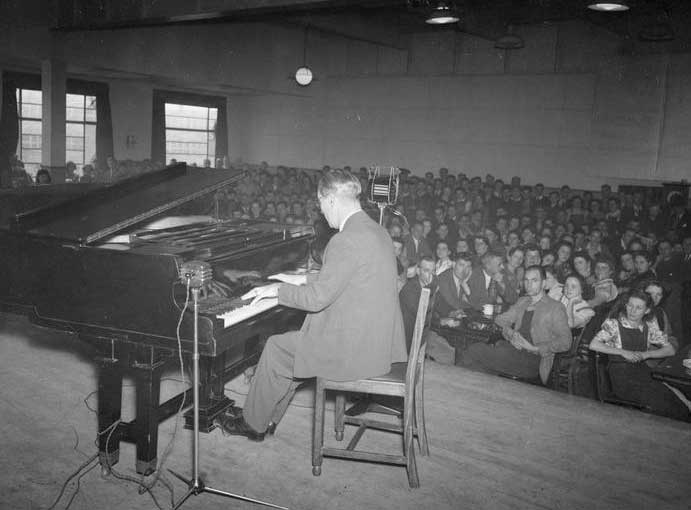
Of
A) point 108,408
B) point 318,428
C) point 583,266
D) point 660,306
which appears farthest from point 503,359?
point 108,408

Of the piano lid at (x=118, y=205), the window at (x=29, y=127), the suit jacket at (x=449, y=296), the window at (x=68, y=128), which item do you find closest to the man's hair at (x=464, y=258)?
the suit jacket at (x=449, y=296)

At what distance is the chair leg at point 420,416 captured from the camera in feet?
10.7

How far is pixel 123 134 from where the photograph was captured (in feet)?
48.3

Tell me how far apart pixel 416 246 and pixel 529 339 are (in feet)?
10.0

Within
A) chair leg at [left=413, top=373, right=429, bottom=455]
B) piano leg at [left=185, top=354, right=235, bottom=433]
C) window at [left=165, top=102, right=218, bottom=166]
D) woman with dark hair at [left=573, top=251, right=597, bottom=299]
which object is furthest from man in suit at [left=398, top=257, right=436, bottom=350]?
window at [left=165, top=102, right=218, bottom=166]

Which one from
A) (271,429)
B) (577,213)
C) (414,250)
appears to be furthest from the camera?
(577,213)

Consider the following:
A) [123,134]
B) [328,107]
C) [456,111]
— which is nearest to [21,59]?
[123,134]

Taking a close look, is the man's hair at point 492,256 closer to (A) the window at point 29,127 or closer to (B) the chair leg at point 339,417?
(B) the chair leg at point 339,417

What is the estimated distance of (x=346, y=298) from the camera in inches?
115

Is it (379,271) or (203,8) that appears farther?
(203,8)

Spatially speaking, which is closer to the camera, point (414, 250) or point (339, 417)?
point (339, 417)

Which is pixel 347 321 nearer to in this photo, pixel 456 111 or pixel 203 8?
pixel 203 8

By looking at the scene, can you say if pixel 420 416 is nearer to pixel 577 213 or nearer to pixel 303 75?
pixel 577 213

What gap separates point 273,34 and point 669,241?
9904 millimetres
